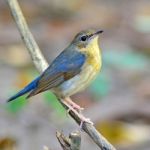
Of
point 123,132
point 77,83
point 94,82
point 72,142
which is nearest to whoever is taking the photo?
point 72,142

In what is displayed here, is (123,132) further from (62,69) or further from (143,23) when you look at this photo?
(143,23)

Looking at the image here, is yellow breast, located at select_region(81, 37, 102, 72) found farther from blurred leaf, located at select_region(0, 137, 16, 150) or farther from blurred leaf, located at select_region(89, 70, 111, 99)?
blurred leaf, located at select_region(89, 70, 111, 99)

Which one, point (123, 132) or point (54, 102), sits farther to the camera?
point (54, 102)

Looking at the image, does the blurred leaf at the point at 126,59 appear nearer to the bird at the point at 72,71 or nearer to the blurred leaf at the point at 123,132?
the blurred leaf at the point at 123,132

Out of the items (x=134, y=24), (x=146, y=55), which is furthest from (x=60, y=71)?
(x=134, y=24)

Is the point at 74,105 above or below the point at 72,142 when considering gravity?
above

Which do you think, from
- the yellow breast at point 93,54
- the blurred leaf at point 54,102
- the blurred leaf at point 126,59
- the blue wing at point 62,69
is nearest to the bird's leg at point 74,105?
the blue wing at point 62,69

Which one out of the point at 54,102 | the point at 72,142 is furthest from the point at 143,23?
the point at 72,142
